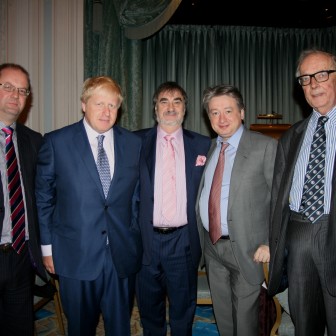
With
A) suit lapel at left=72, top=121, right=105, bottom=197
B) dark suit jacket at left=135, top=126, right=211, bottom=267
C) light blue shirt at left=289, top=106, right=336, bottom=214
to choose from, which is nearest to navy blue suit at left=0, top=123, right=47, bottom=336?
suit lapel at left=72, top=121, right=105, bottom=197

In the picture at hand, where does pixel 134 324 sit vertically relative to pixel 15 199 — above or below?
below

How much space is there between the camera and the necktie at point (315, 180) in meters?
1.91

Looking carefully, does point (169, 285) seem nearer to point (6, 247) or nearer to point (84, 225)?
point (84, 225)

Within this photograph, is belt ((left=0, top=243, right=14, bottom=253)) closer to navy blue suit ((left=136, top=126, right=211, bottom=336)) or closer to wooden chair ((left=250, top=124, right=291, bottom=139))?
navy blue suit ((left=136, top=126, right=211, bottom=336))

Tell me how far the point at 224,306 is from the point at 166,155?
111 cm

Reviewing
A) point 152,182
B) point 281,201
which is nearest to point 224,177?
point 281,201

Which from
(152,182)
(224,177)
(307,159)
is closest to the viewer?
(307,159)

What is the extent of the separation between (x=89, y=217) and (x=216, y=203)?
80 cm

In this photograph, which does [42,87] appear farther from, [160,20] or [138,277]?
[138,277]

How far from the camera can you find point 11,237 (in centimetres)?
206

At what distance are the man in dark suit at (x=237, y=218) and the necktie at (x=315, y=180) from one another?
27 cm

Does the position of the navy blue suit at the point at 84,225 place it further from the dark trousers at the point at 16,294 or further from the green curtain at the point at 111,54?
the green curtain at the point at 111,54

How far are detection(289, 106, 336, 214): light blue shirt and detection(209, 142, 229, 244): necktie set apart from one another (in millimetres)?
442

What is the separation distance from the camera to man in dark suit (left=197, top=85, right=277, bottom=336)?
7.10 ft
